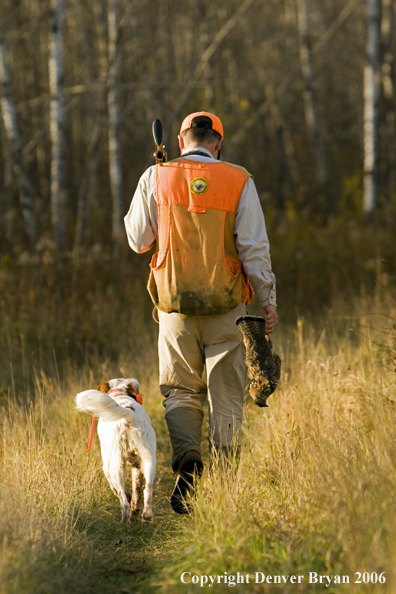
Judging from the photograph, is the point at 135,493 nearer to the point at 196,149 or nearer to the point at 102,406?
the point at 102,406

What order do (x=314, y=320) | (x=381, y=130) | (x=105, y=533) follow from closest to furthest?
(x=105, y=533), (x=314, y=320), (x=381, y=130)

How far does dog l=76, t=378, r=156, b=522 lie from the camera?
12.6ft

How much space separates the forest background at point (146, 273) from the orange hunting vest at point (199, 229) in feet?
3.56

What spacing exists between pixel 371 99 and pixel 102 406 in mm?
11276

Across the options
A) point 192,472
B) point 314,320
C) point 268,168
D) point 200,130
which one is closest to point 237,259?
point 200,130

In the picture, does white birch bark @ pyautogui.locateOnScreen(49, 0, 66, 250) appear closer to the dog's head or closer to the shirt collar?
the dog's head

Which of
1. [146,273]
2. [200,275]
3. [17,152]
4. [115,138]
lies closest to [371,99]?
[115,138]

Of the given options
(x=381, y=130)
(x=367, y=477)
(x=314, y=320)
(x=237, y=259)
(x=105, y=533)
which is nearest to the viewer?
(x=367, y=477)

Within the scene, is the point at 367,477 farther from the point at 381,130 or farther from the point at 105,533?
the point at 381,130

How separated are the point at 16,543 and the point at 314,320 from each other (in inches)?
252

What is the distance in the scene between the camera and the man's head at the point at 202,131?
4.25m

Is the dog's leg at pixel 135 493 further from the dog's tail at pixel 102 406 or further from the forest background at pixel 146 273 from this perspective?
the dog's tail at pixel 102 406

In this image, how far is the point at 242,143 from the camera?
68.2 ft

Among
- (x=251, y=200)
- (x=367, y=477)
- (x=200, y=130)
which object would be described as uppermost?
(x=200, y=130)
